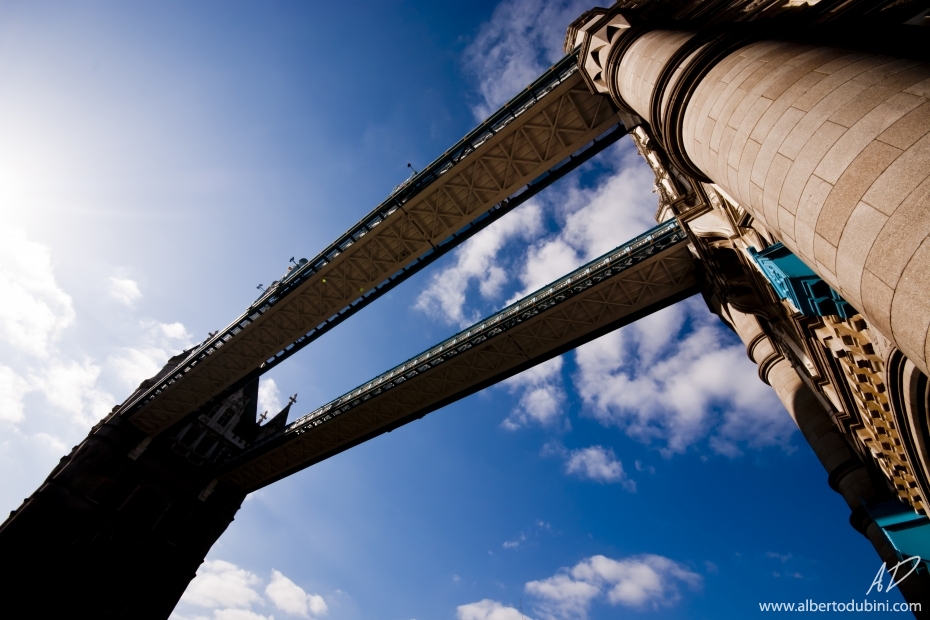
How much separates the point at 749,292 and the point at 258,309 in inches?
1004

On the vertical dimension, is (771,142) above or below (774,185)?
Answer: above

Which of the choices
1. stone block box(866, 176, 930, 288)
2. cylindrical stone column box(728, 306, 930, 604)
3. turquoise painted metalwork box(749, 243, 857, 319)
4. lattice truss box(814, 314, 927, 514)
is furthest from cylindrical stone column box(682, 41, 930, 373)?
cylindrical stone column box(728, 306, 930, 604)

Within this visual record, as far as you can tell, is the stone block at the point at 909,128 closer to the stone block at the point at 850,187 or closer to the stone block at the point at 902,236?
the stone block at the point at 850,187

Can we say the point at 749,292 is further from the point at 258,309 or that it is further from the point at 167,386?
the point at 167,386

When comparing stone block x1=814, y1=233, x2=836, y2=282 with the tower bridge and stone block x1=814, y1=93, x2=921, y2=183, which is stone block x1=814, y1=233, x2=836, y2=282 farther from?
stone block x1=814, y1=93, x2=921, y2=183

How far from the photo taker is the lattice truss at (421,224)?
20609 millimetres

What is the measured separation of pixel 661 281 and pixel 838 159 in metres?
18.8

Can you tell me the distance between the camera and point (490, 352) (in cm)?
2736

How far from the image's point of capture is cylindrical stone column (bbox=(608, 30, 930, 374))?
165 inches

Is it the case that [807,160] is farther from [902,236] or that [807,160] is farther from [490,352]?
[490,352]

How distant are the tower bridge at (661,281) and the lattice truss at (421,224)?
0.12 metres

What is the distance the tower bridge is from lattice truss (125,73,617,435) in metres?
0.12

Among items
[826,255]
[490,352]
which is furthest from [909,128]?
[490,352]

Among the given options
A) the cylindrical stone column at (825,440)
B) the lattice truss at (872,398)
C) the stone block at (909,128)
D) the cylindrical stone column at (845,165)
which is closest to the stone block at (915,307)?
the cylindrical stone column at (845,165)
